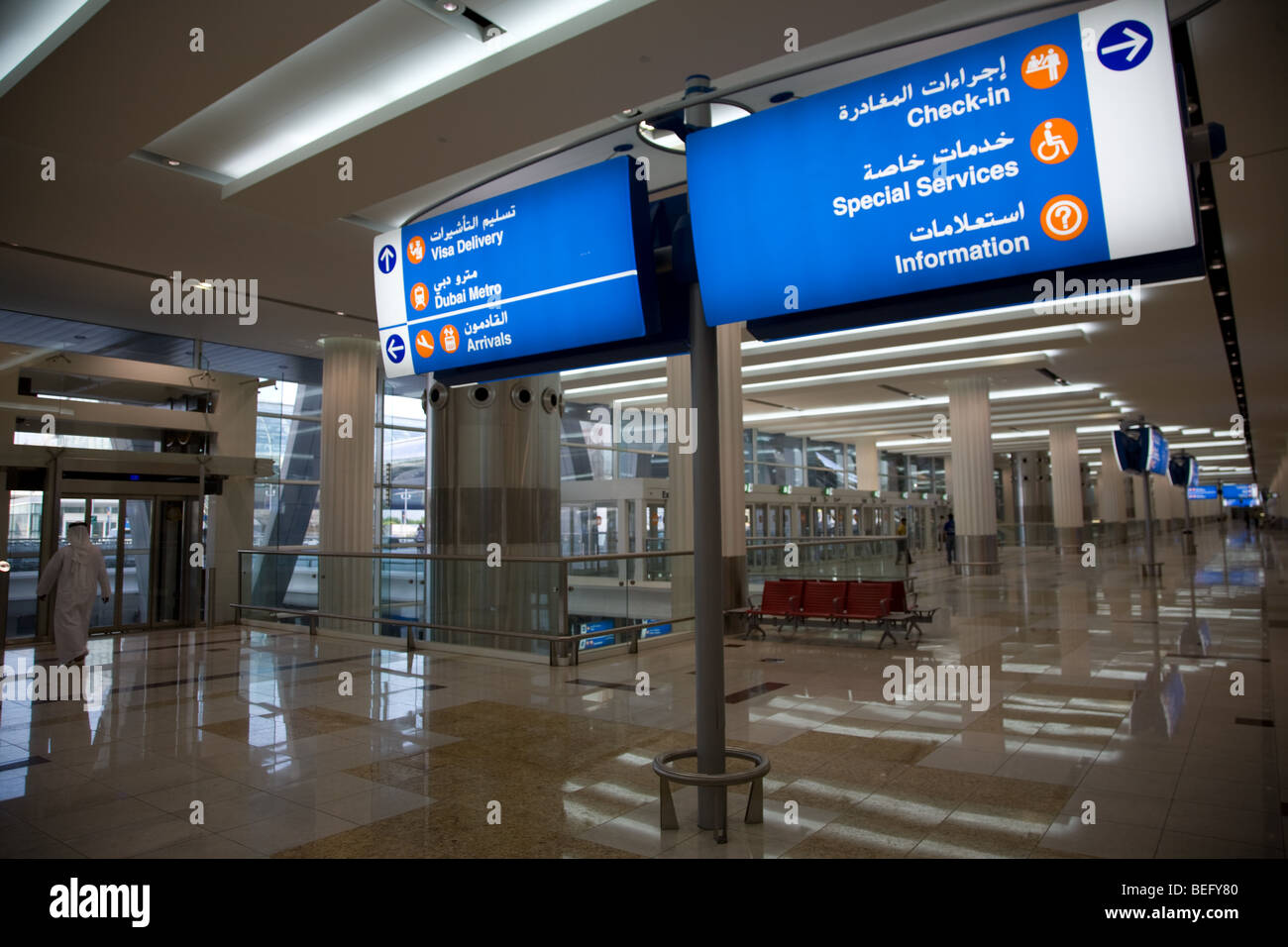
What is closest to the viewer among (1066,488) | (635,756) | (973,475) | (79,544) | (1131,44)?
(1131,44)

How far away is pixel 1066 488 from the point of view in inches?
1374

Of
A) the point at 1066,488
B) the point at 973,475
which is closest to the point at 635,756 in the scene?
the point at 973,475

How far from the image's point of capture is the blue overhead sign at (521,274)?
4352 mm

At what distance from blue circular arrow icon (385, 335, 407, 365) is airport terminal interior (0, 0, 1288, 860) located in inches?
1.7

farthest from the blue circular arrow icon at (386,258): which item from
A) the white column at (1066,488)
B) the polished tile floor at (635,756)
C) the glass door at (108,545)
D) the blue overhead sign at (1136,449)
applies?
the white column at (1066,488)

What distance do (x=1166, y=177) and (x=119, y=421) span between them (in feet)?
51.6

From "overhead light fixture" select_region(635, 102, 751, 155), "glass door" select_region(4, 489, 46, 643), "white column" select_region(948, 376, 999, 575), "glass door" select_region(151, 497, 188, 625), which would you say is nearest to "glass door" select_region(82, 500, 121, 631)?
"glass door" select_region(151, 497, 188, 625)

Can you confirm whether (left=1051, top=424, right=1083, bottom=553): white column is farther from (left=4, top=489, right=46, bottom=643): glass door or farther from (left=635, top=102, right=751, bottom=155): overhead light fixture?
(left=4, top=489, right=46, bottom=643): glass door

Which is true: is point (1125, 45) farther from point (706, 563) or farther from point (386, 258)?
point (386, 258)

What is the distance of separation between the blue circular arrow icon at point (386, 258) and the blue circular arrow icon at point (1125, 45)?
4.33 m

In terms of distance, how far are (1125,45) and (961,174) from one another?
2.41 ft

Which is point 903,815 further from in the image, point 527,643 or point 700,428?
point 527,643

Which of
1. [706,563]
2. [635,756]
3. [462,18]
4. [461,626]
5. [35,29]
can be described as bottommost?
[635,756]
